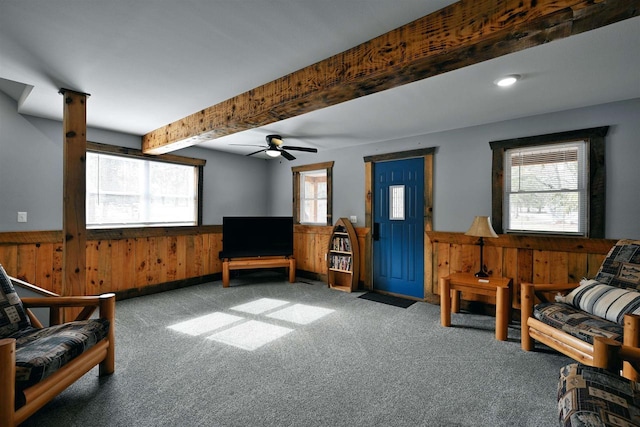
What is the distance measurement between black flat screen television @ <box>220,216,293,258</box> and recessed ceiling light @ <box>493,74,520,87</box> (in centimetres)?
369

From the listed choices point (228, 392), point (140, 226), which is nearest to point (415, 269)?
point (228, 392)

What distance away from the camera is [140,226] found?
4.45 m

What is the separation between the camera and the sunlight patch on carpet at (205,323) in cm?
313

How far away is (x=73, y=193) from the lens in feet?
8.83

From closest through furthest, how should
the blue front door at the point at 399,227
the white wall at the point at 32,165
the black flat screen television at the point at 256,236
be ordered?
the white wall at the point at 32,165, the blue front door at the point at 399,227, the black flat screen television at the point at 256,236

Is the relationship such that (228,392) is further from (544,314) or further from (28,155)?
(28,155)

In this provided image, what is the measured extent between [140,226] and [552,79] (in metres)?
5.25

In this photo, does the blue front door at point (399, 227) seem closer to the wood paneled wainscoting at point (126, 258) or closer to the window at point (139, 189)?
the wood paneled wainscoting at point (126, 258)

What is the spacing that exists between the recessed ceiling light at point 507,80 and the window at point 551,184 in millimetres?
1211

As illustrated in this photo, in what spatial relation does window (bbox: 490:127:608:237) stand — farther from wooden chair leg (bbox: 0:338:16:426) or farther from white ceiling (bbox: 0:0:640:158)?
wooden chair leg (bbox: 0:338:16:426)

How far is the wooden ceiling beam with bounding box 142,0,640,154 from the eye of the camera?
1.33m

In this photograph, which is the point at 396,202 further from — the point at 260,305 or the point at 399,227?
the point at 260,305

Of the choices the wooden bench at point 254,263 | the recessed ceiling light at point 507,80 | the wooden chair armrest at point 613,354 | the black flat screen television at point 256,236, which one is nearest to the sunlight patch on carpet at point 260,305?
the wooden bench at point 254,263

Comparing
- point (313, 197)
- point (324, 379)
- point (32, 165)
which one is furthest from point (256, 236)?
point (324, 379)
